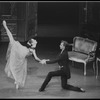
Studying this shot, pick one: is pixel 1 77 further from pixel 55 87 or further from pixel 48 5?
pixel 48 5

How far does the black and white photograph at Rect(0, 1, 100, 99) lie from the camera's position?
9328mm

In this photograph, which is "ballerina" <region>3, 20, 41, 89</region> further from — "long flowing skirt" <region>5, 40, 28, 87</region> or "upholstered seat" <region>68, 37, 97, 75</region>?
"upholstered seat" <region>68, 37, 97, 75</region>

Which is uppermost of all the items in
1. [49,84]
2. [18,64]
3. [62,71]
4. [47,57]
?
[18,64]

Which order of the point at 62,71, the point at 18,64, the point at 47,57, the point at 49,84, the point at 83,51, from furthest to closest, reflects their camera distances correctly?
1. the point at 47,57
2. the point at 83,51
3. the point at 49,84
4. the point at 18,64
5. the point at 62,71

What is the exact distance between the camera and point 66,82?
31.2ft

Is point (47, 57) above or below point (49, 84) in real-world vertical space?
above

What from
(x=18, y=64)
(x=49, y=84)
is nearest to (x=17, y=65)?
(x=18, y=64)

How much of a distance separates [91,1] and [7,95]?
812 centimetres

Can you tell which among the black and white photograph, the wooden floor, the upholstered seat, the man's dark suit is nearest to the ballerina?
the black and white photograph

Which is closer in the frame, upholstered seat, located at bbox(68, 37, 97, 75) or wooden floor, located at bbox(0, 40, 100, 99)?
wooden floor, located at bbox(0, 40, 100, 99)

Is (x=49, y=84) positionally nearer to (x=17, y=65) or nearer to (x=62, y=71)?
(x=62, y=71)

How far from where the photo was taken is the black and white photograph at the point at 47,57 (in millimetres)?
9328

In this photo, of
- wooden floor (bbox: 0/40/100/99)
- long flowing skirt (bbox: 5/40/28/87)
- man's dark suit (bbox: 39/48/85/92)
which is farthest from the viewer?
long flowing skirt (bbox: 5/40/28/87)

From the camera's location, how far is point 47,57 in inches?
504
